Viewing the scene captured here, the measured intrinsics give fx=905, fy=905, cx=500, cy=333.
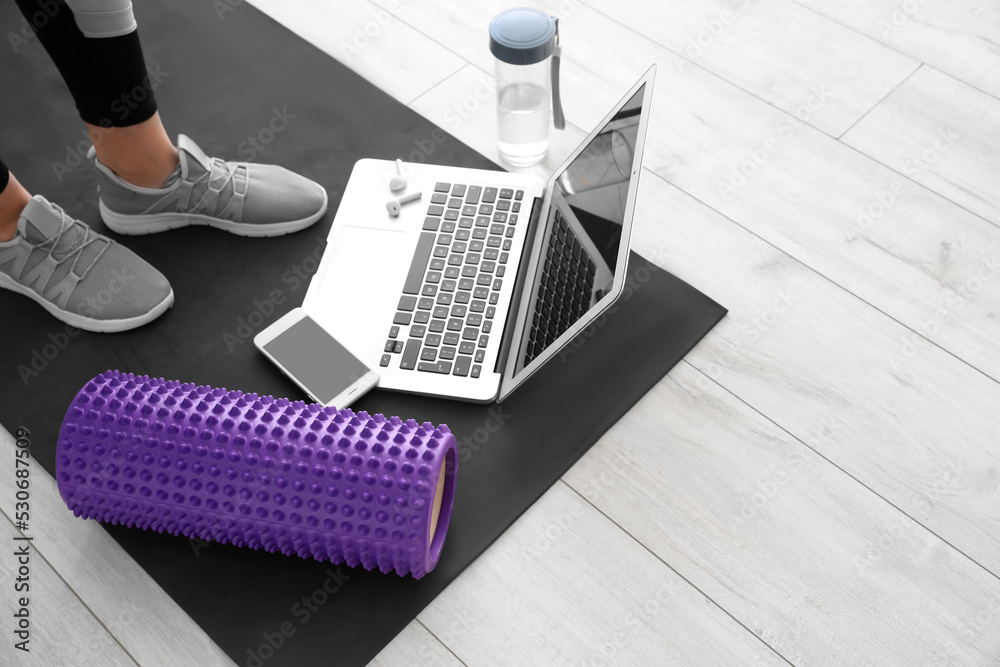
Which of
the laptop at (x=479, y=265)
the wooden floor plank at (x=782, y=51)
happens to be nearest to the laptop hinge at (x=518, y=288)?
the laptop at (x=479, y=265)

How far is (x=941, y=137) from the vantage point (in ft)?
4.77

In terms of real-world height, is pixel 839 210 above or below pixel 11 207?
below

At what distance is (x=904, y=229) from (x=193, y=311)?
103cm

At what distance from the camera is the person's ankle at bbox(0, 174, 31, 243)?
1207mm

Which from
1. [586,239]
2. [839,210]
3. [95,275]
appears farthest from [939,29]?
[95,275]

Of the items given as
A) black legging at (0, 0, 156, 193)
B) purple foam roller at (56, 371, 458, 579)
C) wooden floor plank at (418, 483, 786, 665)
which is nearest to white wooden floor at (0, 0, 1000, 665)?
wooden floor plank at (418, 483, 786, 665)

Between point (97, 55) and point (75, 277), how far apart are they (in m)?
0.30

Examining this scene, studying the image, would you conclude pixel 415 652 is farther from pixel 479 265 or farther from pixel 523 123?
pixel 523 123

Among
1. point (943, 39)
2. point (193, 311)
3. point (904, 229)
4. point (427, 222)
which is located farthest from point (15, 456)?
point (943, 39)

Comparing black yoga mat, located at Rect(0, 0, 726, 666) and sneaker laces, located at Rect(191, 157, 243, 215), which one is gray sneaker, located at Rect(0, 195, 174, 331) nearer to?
black yoga mat, located at Rect(0, 0, 726, 666)

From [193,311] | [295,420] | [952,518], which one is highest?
[295,420]

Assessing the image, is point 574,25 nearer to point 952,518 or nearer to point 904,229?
point 904,229

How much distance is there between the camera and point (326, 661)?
967mm

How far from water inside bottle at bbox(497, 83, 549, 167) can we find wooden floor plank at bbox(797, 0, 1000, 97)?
2.01ft
